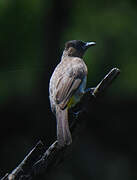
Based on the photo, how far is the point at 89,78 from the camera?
1038 centimetres

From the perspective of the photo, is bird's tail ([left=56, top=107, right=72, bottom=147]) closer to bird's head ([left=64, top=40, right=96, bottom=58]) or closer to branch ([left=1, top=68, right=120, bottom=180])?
branch ([left=1, top=68, right=120, bottom=180])

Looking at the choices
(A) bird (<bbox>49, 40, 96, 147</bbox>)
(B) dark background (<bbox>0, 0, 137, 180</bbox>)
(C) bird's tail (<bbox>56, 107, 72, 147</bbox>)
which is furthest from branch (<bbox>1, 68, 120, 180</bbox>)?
(B) dark background (<bbox>0, 0, 137, 180</bbox>)

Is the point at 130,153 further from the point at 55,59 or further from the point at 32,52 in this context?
the point at 32,52

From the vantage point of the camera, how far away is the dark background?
930 cm

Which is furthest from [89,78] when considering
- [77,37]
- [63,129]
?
[63,129]

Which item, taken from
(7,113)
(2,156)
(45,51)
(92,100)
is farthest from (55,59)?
(92,100)

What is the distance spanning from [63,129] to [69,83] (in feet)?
3.67

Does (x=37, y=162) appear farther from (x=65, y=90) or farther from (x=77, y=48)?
(x=77, y=48)

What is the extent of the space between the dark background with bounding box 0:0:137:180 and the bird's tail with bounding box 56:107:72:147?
11.8 feet

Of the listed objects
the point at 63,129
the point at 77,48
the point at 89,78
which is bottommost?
the point at 89,78

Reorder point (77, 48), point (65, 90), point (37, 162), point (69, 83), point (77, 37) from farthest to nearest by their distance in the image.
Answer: point (77, 37) → point (77, 48) → point (69, 83) → point (65, 90) → point (37, 162)

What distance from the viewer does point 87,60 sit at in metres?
11.1

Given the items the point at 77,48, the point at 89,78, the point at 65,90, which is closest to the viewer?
the point at 65,90

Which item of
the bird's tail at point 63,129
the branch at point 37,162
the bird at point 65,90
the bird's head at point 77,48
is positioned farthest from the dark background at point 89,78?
the branch at point 37,162
